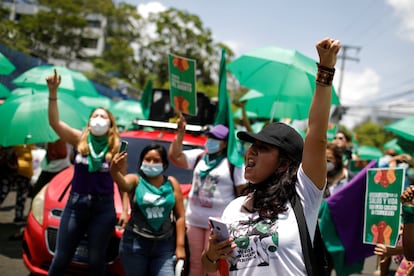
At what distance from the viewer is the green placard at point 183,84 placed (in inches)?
189

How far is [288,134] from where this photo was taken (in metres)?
2.15

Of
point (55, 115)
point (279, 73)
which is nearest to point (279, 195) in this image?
point (55, 115)

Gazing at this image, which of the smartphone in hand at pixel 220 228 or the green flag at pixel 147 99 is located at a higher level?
the green flag at pixel 147 99

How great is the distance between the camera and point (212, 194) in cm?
406

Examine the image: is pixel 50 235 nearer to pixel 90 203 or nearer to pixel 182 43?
pixel 90 203

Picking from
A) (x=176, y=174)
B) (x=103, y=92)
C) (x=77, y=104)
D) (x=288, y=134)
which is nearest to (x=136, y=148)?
(x=176, y=174)

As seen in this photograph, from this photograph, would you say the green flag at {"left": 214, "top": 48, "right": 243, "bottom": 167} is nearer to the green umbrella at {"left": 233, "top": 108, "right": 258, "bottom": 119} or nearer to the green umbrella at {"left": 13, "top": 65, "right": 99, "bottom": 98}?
the green umbrella at {"left": 13, "top": 65, "right": 99, "bottom": 98}

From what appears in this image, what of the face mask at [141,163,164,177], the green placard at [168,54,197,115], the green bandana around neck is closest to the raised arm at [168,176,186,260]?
the green bandana around neck

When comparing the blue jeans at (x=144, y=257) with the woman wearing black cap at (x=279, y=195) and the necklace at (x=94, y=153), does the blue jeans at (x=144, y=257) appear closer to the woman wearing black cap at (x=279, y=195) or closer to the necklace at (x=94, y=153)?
the necklace at (x=94, y=153)

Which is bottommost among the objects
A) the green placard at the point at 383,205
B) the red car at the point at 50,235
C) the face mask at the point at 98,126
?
the red car at the point at 50,235

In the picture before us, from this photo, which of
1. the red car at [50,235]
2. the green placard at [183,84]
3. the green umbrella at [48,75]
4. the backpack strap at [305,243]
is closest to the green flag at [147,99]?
the green umbrella at [48,75]

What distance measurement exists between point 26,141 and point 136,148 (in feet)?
4.27

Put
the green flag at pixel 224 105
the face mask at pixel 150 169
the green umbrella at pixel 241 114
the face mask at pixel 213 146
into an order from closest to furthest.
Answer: the face mask at pixel 150 169 < the face mask at pixel 213 146 < the green flag at pixel 224 105 < the green umbrella at pixel 241 114

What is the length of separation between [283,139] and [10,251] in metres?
4.89
